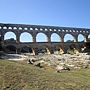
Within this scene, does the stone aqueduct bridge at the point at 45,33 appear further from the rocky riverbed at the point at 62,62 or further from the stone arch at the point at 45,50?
the rocky riverbed at the point at 62,62

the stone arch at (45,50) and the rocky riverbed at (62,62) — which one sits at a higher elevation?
the stone arch at (45,50)

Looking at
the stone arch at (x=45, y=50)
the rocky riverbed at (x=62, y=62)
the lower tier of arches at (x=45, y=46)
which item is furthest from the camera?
the stone arch at (x=45, y=50)

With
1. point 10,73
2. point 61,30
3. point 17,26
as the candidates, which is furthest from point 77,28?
point 10,73

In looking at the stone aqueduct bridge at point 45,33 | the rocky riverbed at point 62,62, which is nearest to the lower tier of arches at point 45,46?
the stone aqueduct bridge at point 45,33

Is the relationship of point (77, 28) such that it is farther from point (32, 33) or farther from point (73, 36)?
point (32, 33)

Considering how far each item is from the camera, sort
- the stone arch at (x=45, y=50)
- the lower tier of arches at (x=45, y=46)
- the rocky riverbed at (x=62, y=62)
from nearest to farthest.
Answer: the rocky riverbed at (x=62, y=62) → the lower tier of arches at (x=45, y=46) → the stone arch at (x=45, y=50)

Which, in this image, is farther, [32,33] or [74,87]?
[32,33]

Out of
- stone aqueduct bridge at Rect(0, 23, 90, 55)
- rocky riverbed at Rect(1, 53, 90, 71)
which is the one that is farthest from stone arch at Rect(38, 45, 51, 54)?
rocky riverbed at Rect(1, 53, 90, 71)

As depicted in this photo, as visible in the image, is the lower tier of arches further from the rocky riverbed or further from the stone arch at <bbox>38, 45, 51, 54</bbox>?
the rocky riverbed

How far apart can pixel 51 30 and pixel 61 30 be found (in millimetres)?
3843

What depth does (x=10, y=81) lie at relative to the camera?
6.33 meters

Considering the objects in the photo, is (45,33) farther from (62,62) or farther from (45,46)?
(62,62)

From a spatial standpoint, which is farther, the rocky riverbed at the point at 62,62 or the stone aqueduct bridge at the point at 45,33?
the stone aqueduct bridge at the point at 45,33

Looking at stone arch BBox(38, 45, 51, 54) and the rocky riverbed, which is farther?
stone arch BBox(38, 45, 51, 54)
